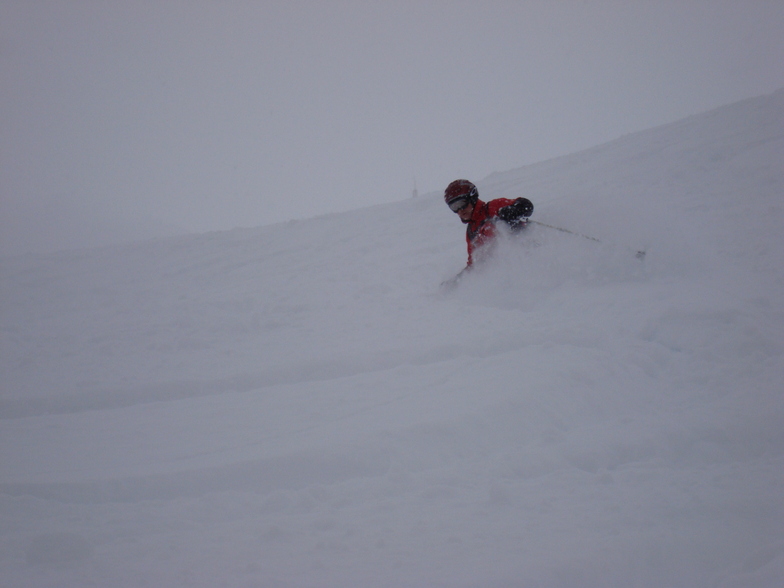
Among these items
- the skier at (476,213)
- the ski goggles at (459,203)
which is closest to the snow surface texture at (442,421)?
the skier at (476,213)

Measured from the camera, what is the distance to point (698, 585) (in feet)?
4.54

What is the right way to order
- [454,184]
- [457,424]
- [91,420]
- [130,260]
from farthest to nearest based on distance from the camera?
[130,260] → [454,184] → [91,420] → [457,424]

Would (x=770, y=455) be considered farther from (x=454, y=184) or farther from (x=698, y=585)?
(x=454, y=184)

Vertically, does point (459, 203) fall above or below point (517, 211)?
above

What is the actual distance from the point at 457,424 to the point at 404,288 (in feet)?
9.44

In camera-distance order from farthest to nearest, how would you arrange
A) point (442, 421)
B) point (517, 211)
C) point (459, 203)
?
point (459, 203) → point (517, 211) → point (442, 421)

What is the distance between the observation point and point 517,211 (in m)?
4.56

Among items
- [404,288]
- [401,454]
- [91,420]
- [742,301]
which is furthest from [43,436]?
[742,301]

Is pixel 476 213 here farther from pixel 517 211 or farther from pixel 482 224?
pixel 517 211

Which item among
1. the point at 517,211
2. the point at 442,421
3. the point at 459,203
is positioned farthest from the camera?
the point at 459,203

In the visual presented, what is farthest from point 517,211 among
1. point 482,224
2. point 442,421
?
point 442,421

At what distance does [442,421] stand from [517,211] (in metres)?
2.88

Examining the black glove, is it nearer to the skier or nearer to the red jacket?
the skier

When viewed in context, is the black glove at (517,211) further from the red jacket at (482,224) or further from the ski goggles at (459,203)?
the ski goggles at (459,203)
